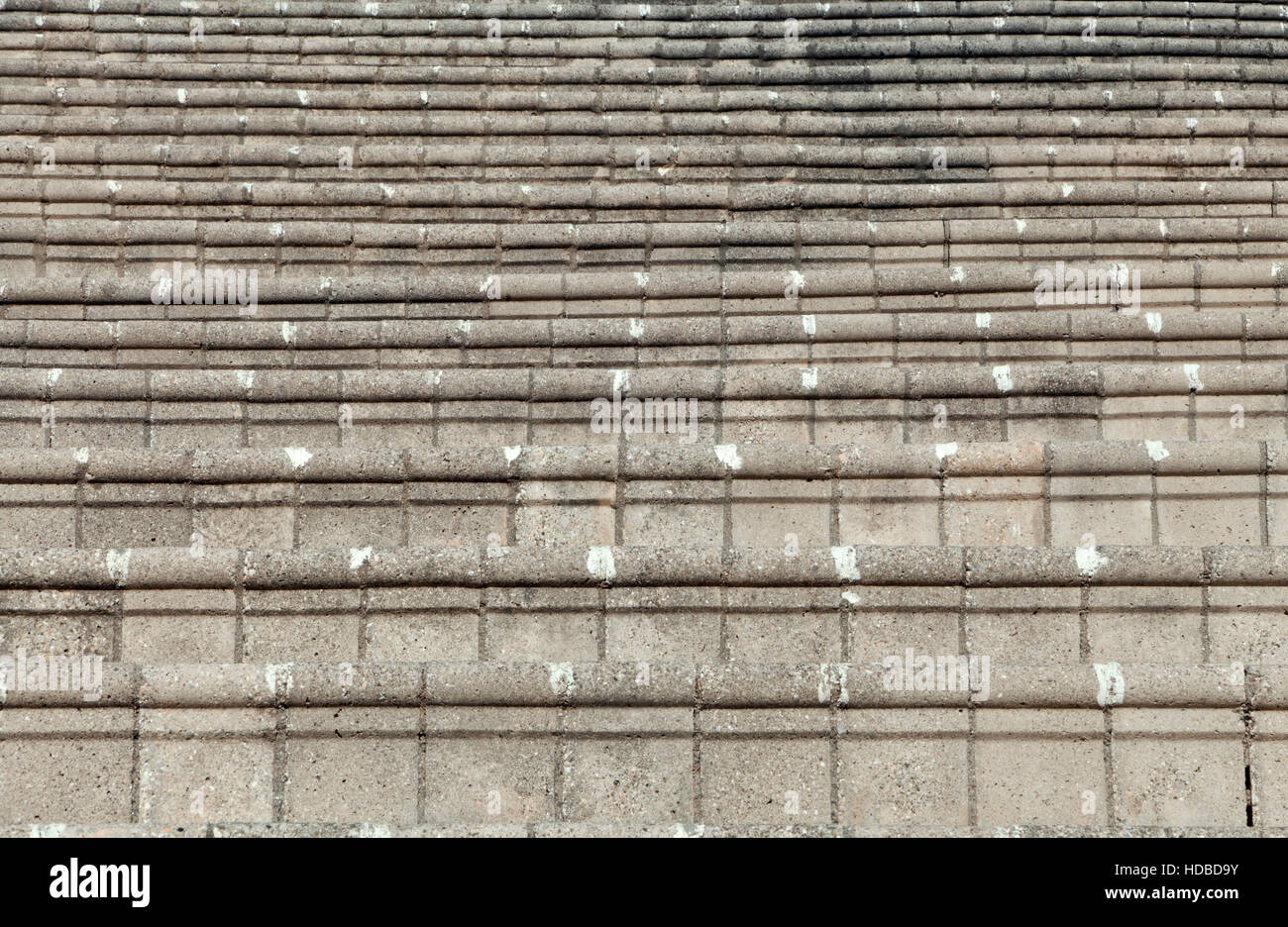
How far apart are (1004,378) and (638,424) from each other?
Result: 2.55 m

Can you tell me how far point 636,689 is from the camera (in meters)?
5.79

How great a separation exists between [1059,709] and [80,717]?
5.16 metres

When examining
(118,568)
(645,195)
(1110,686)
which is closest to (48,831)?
(118,568)

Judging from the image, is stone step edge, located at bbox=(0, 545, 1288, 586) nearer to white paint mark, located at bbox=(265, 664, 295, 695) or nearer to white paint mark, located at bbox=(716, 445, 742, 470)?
white paint mark, located at bbox=(265, 664, 295, 695)

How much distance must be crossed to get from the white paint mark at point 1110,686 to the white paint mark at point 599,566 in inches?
104

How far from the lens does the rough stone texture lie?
5.79m

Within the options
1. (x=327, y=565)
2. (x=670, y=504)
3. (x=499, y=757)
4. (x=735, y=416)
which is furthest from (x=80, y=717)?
(x=735, y=416)

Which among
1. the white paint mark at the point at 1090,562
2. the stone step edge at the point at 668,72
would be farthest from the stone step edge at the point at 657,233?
the white paint mark at the point at 1090,562

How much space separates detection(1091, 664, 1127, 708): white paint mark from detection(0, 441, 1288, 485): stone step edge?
149 centimetres

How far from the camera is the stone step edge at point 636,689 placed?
5.78m

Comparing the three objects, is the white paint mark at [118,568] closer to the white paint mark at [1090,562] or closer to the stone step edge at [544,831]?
the stone step edge at [544,831]

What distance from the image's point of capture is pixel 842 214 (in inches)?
419

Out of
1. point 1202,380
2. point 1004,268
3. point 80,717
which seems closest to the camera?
point 80,717

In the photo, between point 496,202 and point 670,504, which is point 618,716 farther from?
point 496,202
